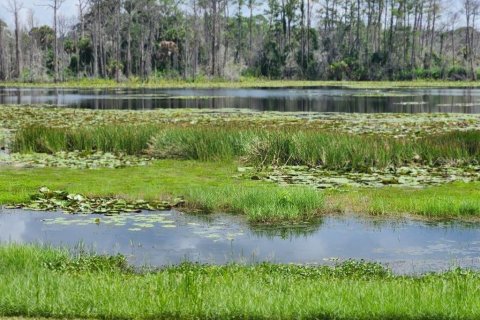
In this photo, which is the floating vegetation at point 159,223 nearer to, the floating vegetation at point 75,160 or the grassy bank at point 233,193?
the grassy bank at point 233,193

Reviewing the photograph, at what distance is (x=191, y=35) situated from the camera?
4001 inches

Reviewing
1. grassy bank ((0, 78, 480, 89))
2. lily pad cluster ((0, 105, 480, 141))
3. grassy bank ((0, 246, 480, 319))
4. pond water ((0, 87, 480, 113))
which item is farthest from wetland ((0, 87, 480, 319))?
grassy bank ((0, 78, 480, 89))

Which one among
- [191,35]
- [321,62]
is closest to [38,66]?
[191,35]

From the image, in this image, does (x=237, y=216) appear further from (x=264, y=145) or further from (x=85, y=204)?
(x=264, y=145)

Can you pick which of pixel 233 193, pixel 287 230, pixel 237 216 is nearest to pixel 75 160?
pixel 233 193

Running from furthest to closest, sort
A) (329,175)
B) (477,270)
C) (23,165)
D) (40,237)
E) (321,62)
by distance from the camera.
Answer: (321,62) → (23,165) → (329,175) → (40,237) → (477,270)

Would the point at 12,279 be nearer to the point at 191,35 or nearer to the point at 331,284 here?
the point at 331,284

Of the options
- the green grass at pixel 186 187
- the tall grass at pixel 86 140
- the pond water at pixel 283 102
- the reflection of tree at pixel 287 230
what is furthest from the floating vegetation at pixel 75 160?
the pond water at pixel 283 102

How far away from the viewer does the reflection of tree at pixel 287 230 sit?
1176cm

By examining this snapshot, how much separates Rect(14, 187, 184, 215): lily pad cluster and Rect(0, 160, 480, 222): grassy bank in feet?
1.14

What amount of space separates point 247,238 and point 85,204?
382 centimetres

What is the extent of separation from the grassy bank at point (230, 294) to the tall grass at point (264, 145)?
9090mm

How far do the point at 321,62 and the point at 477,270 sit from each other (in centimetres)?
9190

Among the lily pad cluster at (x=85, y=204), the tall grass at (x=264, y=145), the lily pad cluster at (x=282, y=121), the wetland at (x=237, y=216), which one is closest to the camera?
the wetland at (x=237, y=216)
